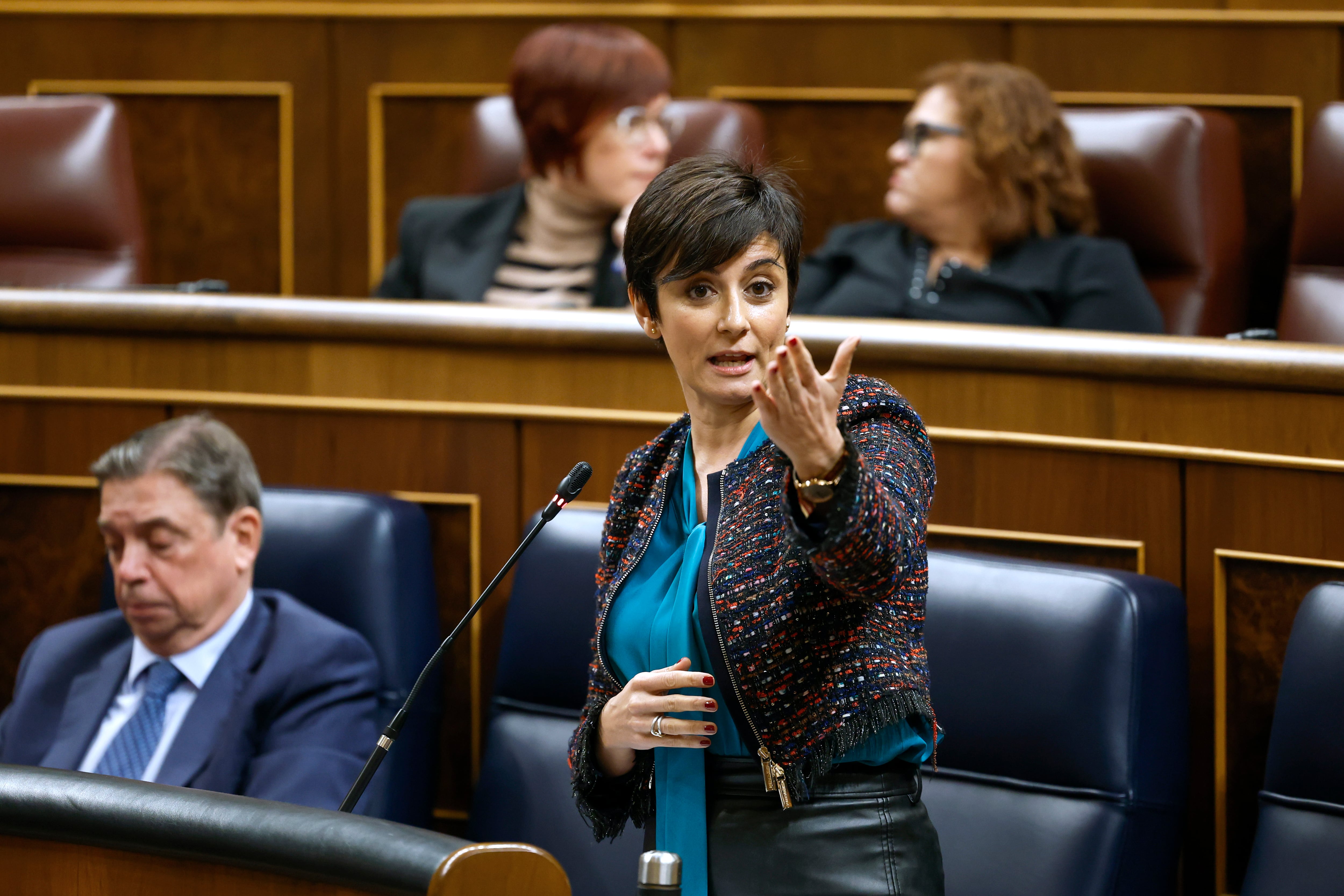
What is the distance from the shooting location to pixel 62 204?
175cm

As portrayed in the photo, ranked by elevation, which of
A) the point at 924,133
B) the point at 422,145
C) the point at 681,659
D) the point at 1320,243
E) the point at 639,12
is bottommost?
the point at 681,659

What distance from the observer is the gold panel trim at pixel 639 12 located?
1754 mm

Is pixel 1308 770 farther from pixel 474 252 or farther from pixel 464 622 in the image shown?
pixel 474 252

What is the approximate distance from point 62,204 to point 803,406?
55.7 inches

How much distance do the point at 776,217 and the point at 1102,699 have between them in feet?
1.35

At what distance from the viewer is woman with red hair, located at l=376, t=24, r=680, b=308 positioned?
159 cm

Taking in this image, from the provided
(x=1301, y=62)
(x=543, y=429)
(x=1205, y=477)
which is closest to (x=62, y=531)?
(x=543, y=429)

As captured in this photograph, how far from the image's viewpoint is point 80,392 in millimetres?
1329

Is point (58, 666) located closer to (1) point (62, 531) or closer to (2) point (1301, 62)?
(1) point (62, 531)

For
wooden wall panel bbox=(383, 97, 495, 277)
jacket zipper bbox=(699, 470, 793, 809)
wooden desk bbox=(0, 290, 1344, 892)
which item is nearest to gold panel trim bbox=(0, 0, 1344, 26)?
wooden wall panel bbox=(383, 97, 495, 277)

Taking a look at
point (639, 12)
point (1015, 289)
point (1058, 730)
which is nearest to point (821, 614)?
point (1058, 730)

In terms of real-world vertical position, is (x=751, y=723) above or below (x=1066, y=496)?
below

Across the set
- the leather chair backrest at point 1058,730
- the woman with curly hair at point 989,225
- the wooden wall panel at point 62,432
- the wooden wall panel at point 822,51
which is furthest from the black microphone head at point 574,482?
the wooden wall panel at point 822,51

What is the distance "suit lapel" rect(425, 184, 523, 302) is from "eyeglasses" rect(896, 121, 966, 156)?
0.44m
